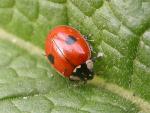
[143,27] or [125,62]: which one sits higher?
[143,27]

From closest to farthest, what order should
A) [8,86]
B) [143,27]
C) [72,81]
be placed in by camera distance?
[143,27], [8,86], [72,81]

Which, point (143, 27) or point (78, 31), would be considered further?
point (78, 31)

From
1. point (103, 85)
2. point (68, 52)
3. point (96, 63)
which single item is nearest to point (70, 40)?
point (68, 52)

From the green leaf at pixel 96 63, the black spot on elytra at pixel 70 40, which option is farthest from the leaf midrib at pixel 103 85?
the black spot on elytra at pixel 70 40

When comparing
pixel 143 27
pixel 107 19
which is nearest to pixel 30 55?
pixel 107 19

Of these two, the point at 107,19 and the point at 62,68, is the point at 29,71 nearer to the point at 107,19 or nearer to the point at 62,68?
the point at 62,68

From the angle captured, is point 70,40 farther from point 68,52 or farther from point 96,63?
point 96,63
